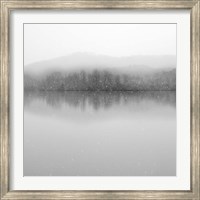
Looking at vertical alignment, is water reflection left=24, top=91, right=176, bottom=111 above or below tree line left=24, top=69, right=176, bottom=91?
below

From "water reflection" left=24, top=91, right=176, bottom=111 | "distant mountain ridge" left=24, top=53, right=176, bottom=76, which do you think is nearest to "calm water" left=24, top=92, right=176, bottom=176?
"water reflection" left=24, top=91, right=176, bottom=111

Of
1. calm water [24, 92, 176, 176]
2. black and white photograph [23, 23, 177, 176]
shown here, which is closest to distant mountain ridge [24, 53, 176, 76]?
black and white photograph [23, 23, 177, 176]

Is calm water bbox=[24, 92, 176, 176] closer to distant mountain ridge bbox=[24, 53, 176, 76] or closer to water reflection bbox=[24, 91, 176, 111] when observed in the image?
water reflection bbox=[24, 91, 176, 111]

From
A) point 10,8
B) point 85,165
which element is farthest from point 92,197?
point 10,8

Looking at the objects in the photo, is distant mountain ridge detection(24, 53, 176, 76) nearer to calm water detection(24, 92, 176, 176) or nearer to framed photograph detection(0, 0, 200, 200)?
framed photograph detection(0, 0, 200, 200)

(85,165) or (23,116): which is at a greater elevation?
(23,116)

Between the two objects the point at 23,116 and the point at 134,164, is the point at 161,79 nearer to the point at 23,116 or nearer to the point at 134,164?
the point at 134,164

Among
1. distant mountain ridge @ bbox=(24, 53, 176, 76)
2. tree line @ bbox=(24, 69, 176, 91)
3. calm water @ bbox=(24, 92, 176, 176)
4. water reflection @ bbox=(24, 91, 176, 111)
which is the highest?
distant mountain ridge @ bbox=(24, 53, 176, 76)
